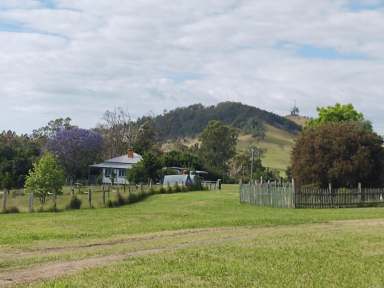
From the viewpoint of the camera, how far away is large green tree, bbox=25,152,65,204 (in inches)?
2004

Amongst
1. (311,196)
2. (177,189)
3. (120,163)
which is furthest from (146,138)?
(311,196)

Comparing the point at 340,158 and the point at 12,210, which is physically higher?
the point at 340,158

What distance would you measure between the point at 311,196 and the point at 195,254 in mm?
27743

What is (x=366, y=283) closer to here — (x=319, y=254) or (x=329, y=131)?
(x=319, y=254)

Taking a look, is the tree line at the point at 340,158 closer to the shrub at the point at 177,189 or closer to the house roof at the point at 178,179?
the shrub at the point at 177,189

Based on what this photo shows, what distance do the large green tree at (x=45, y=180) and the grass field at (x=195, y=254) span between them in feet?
70.6

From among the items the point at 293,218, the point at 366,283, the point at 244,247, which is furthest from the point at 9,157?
the point at 366,283

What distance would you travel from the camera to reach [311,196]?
43.7 meters

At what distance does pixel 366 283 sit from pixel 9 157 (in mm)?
90140

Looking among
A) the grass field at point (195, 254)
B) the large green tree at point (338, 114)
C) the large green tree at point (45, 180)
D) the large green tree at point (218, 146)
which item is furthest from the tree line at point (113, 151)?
the grass field at point (195, 254)

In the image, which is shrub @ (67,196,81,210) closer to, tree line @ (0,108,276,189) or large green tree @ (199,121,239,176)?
tree line @ (0,108,276,189)

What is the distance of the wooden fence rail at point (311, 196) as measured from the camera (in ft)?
143

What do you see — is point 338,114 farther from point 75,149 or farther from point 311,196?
point 311,196

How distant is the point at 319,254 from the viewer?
17344 millimetres
